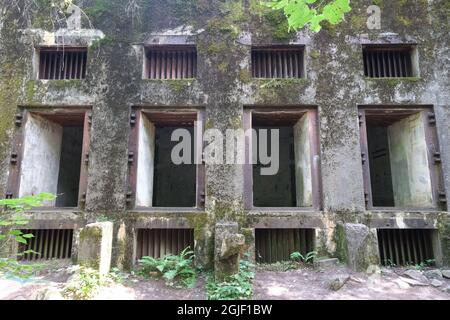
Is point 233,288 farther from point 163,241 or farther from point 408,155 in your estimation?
point 408,155

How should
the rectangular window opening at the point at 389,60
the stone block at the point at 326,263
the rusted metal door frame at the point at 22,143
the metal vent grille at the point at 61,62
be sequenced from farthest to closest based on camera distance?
the metal vent grille at the point at 61,62 < the rectangular window opening at the point at 389,60 < the rusted metal door frame at the point at 22,143 < the stone block at the point at 326,263

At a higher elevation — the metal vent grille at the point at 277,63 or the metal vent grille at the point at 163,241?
the metal vent grille at the point at 277,63

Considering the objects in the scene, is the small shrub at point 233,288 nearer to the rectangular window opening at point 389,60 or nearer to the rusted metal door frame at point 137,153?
the rusted metal door frame at point 137,153

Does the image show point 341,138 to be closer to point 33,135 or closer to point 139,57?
point 139,57

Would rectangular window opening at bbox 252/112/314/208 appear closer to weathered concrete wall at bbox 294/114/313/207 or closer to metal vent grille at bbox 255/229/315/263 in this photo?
weathered concrete wall at bbox 294/114/313/207

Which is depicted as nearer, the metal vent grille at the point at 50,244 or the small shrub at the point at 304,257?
the small shrub at the point at 304,257

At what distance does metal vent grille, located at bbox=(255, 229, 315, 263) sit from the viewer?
742cm

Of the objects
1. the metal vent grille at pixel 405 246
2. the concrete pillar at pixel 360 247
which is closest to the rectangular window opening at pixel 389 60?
the metal vent grille at pixel 405 246

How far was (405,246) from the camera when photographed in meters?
7.45

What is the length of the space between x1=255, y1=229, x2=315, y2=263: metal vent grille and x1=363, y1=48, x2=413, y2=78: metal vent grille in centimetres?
418

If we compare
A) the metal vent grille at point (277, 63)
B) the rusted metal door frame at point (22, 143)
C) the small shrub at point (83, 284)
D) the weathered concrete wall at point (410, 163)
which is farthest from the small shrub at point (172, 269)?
the weathered concrete wall at point (410, 163)

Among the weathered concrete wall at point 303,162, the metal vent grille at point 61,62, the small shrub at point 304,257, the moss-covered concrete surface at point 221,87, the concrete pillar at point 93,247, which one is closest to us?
the concrete pillar at point 93,247

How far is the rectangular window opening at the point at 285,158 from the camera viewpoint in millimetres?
7805

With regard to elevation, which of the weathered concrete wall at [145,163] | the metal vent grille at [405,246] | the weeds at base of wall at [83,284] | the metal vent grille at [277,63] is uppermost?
the metal vent grille at [277,63]
